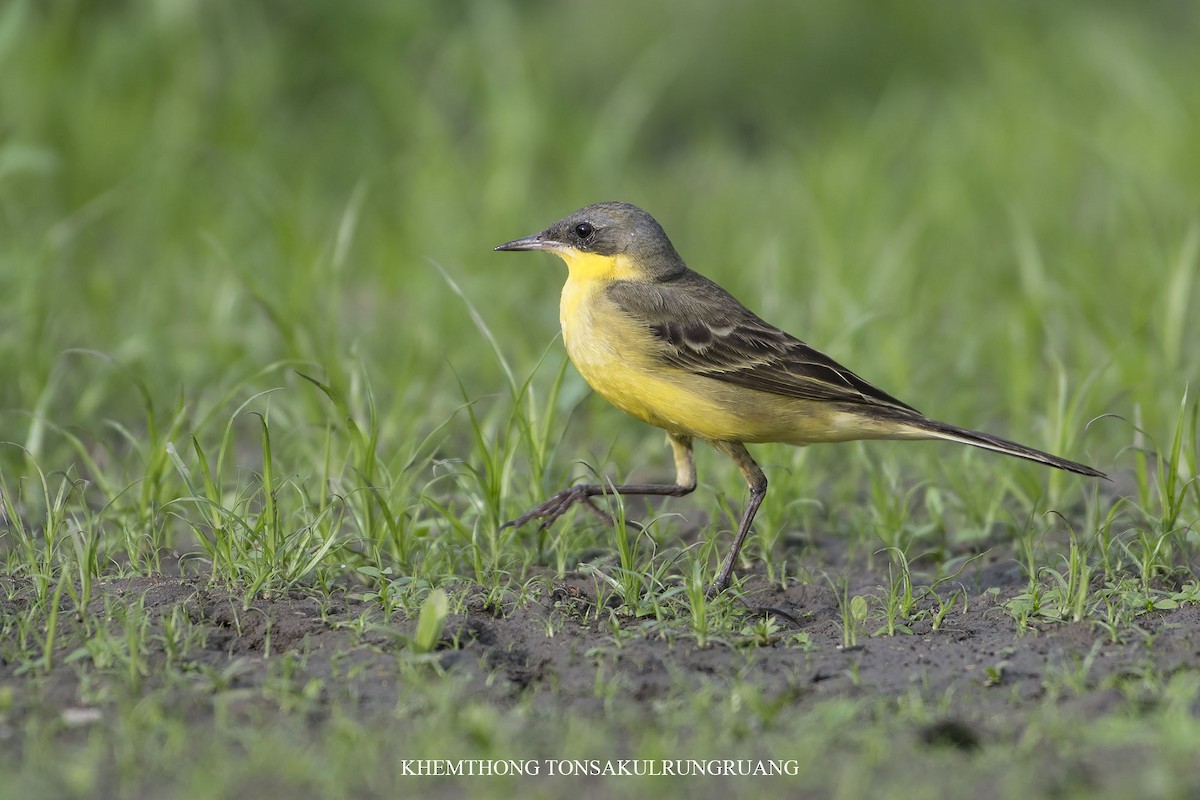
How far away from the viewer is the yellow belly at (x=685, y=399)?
18.2 ft

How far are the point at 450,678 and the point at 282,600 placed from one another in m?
0.86

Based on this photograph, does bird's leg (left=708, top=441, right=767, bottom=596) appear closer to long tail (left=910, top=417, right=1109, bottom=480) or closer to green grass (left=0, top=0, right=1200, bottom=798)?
green grass (left=0, top=0, right=1200, bottom=798)

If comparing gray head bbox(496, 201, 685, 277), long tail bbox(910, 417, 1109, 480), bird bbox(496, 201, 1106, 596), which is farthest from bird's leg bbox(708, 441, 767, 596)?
gray head bbox(496, 201, 685, 277)

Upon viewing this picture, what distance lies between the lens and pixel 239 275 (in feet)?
21.4

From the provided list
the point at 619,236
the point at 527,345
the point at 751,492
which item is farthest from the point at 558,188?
the point at 751,492

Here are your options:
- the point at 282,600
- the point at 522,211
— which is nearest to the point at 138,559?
the point at 282,600

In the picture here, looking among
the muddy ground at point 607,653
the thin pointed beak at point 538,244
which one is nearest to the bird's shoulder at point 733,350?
the thin pointed beak at point 538,244

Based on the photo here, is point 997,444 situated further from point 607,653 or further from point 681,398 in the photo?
point 607,653

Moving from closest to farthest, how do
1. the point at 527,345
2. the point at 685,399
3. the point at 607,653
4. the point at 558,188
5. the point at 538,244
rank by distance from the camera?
the point at 607,653, the point at 685,399, the point at 538,244, the point at 527,345, the point at 558,188

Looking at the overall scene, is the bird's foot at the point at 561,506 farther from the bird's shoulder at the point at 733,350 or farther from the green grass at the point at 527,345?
the bird's shoulder at the point at 733,350

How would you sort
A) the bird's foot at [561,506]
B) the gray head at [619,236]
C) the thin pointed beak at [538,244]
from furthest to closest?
the thin pointed beak at [538,244], the gray head at [619,236], the bird's foot at [561,506]

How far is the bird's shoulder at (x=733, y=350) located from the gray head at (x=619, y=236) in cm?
21

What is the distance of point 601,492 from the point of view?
5699 millimetres

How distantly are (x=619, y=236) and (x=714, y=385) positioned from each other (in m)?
0.91
